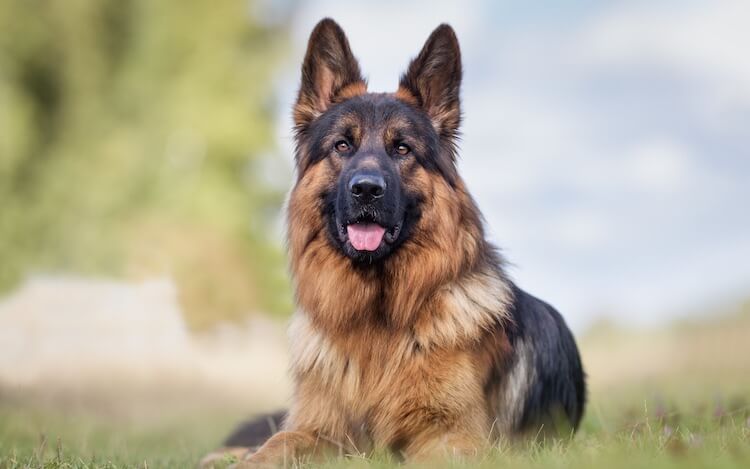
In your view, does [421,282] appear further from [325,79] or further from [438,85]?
[325,79]

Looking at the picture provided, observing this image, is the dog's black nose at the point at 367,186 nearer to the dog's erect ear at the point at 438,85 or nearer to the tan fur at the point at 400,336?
the tan fur at the point at 400,336

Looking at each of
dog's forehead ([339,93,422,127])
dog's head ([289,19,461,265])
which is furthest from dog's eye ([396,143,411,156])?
dog's forehead ([339,93,422,127])

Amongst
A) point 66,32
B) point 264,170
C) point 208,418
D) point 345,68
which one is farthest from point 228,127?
point 345,68

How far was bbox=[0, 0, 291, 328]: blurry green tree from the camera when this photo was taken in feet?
70.6

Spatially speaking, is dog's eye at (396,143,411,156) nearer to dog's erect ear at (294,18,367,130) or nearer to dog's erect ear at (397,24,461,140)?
dog's erect ear at (397,24,461,140)

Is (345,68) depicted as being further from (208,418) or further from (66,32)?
(66,32)

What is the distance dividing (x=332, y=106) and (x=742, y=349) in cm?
934

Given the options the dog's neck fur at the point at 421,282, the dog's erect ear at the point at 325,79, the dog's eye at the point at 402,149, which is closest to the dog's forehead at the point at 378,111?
the dog's eye at the point at 402,149

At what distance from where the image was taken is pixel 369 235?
16.4 ft

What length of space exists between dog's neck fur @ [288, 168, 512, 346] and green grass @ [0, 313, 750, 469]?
814 millimetres

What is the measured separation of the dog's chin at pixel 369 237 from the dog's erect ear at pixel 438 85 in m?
0.89

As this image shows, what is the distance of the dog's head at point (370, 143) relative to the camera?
4.96m

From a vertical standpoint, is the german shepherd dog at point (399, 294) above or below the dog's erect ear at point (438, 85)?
below

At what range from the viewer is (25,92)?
22734 mm
